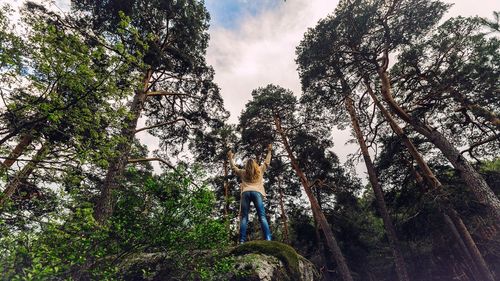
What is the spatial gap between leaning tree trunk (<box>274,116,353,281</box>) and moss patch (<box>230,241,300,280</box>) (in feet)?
26.5

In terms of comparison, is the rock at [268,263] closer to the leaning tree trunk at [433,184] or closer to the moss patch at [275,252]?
the moss patch at [275,252]

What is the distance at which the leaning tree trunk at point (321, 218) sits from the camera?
12.0 meters

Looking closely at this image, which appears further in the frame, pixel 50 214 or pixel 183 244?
pixel 183 244

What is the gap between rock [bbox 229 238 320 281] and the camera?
163 inches

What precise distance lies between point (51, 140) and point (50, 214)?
1.38 m

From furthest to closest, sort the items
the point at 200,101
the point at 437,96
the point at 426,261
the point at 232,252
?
1. the point at 426,261
2. the point at 200,101
3. the point at 437,96
4. the point at 232,252

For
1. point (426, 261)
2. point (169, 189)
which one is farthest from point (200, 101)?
point (426, 261)

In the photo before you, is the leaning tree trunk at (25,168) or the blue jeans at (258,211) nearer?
the leaning tree trunk at (25,168)

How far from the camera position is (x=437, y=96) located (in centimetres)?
902

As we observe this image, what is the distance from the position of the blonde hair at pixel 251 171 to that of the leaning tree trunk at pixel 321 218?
25.7 feet

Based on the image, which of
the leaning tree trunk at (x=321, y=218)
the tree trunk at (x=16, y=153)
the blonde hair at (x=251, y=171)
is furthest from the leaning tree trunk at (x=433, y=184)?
the tree trunk at (x=16, y=153)

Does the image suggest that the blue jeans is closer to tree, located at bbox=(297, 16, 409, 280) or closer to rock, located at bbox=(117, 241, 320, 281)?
rock, located at bbox=(117, 241, 320, 281)

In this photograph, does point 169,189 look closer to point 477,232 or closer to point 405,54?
point 405,54

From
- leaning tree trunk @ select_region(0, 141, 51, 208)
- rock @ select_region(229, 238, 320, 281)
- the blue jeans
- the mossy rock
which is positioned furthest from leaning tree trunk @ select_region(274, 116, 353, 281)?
leaning tree trunk @ select_region(0, 141, 51, 208)
